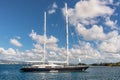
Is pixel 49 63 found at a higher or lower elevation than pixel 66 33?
lower

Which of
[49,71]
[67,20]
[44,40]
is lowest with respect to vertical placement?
[49,71]

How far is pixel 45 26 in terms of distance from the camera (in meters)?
130

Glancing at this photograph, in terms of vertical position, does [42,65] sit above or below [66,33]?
below

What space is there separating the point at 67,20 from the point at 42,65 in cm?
2566

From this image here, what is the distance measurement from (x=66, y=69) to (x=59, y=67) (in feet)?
12.7

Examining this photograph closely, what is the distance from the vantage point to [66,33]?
413ft

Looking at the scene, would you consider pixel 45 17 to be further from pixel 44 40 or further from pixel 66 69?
pixel 66 69

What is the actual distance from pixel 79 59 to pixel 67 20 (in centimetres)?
2102

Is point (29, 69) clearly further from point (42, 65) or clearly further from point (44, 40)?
point (44, 40)

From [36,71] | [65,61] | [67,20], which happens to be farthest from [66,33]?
[36,71]

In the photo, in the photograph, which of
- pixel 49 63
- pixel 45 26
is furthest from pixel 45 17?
pixel 49 63

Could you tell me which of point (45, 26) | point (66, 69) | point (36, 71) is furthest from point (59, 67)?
point (45, 26)

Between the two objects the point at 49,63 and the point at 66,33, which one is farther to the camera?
the point at 49,63

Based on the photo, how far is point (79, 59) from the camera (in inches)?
5207
